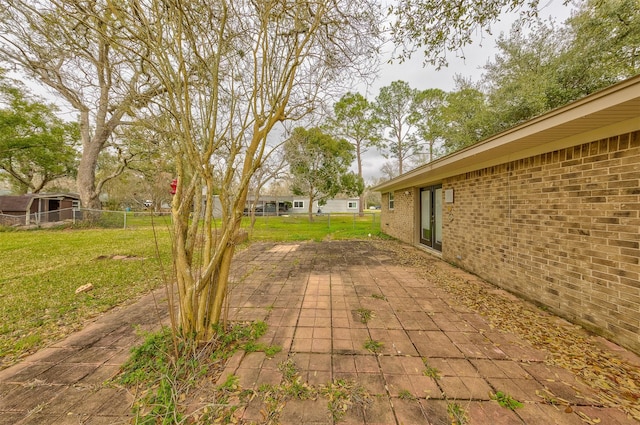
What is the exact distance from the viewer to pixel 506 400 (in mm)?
1616

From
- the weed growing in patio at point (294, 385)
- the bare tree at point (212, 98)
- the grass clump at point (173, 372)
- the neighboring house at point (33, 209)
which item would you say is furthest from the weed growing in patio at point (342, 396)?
the neighboring house at point (33, 209)

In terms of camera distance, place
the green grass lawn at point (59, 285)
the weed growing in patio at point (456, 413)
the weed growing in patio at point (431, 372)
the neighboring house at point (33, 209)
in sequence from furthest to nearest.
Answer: the neighboring house at point (33, 209)
the green grass lawn at point (59, 285)
the weed growing in patio at point (431, 372)
the weed growing in patio at point (456, 413)

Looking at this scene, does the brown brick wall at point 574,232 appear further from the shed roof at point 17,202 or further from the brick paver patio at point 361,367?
the shed roof at point 17,202

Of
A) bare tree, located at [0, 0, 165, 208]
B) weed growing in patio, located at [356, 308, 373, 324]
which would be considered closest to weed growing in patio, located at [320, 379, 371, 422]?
weed growing in patio, located at [356, 308, 373, 324]

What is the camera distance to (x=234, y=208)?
83.2 inches

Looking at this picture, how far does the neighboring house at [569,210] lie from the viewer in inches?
88.9

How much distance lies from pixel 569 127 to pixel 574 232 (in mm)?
1229

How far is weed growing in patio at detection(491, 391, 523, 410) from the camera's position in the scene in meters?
1.58

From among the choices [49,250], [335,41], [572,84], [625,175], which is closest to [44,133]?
[49,250]

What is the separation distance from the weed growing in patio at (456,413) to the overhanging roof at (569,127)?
2739 mm

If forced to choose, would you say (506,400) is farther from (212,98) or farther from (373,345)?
(212,98)

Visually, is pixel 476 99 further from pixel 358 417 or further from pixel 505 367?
pixel 358 417

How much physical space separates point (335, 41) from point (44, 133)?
2196 centimetres

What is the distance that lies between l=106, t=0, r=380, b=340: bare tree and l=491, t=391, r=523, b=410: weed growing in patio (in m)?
2.27
